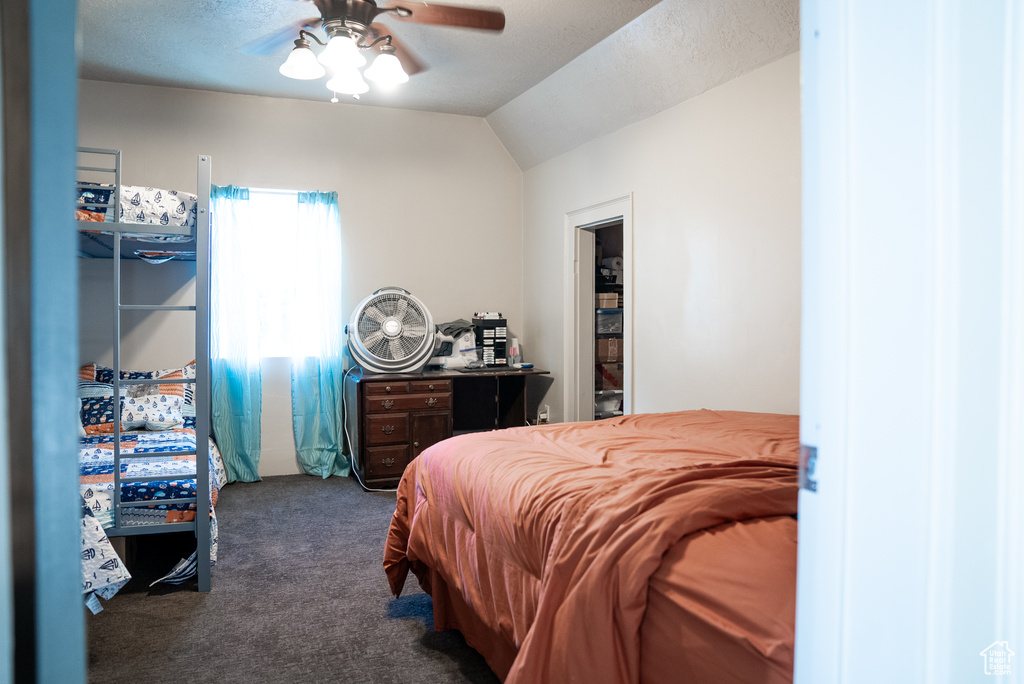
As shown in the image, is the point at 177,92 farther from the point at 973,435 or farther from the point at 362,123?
the point at 973,435

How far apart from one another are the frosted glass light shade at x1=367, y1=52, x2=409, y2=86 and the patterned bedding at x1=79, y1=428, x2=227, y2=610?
1.96m

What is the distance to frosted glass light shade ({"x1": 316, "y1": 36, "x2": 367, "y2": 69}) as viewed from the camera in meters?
2.87

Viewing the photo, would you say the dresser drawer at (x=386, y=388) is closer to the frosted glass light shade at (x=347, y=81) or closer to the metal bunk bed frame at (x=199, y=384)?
the metal bunk bed frame at (x=199, y=384)

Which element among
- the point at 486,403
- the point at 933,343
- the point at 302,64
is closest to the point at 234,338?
the point at 486,403

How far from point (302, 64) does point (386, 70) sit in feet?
1.29

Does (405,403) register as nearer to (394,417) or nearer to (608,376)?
(394,417)

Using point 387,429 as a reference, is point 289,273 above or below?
above

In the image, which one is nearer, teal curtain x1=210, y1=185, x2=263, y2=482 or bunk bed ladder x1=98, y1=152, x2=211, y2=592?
bunk bed ladder x1=98, y1=152, x2=211, y2=592

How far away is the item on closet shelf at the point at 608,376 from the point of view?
556 centimetres

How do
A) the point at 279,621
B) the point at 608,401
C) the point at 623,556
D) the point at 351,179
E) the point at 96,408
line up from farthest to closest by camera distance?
1. the point at 608,401
2. the point at 351,179
3. the point at 96,408
4. the point at 279,621
5. the point at 623,556

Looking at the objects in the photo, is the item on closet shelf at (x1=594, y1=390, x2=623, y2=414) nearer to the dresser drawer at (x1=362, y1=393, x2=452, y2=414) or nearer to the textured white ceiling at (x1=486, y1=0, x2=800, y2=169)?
the dresser drawer at (x1=362, y1=393, x2=452, y2=414)

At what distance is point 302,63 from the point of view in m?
3.01

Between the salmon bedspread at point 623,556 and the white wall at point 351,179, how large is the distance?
333 cm

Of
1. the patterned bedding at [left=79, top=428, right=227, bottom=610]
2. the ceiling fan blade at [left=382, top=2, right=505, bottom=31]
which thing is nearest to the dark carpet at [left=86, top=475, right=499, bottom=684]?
the patterned bedding at [left=79, top=428, right=227, bottom=610]
